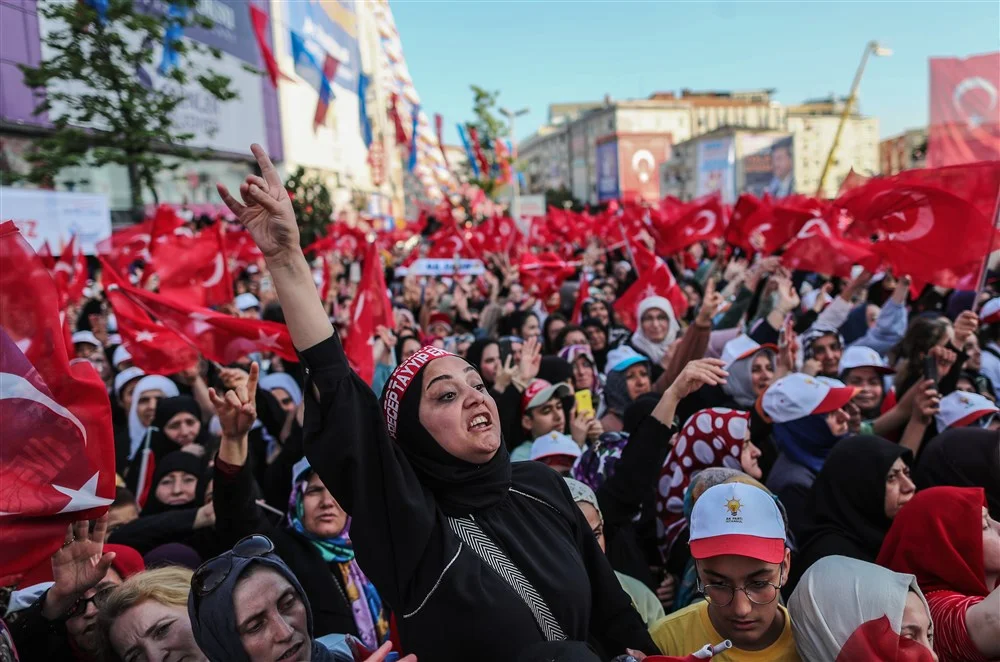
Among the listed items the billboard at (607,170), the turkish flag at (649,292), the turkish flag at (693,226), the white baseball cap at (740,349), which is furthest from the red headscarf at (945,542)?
the billboard at (607,170)

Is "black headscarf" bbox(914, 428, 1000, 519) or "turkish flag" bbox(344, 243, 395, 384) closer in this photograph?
"black headscarf" bbox(914, 428, 1000, 519)

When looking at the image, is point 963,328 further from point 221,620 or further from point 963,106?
point 221,620

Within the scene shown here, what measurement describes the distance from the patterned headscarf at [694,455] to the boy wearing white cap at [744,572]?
1.10 metres

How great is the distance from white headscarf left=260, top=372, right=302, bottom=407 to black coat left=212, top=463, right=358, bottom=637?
2.44 meters

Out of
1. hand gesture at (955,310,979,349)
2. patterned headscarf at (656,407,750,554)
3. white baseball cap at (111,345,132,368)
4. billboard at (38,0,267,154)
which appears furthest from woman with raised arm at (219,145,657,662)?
billboard at (38,0,267,154)

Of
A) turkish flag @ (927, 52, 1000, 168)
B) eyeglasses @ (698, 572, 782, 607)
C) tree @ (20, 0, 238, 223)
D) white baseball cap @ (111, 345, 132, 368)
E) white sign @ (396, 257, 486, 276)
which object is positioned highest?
tree @ (20, 0, 238, 223)

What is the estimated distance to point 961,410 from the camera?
4.02 m

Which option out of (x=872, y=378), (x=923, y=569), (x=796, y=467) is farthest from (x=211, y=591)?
(x=872, y=378)

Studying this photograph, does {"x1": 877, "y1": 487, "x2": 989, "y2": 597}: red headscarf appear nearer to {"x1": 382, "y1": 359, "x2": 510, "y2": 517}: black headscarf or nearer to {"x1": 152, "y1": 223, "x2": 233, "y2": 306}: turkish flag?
{"x1": 382, "y1": 359, "x2": 510, "y2": 517}: black headscarf

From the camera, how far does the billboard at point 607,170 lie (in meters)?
74.6

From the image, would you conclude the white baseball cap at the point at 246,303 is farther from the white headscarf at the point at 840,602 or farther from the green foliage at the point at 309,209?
the green foliage at the point at 309,209

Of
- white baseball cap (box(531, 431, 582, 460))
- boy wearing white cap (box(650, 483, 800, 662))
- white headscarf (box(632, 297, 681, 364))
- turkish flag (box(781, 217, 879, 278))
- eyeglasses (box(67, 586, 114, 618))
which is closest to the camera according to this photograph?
boy wearing white cap (box(650, 483, 800, 662))

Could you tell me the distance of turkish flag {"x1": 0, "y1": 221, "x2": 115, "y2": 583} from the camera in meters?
1.73

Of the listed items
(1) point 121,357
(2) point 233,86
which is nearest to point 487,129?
(2) point 233,86
